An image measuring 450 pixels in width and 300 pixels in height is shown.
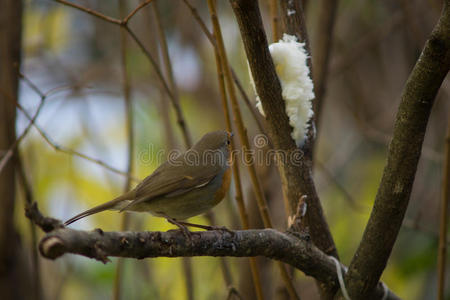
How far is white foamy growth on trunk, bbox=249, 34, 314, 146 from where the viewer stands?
2162 mm

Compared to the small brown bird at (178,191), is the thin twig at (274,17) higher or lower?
higher

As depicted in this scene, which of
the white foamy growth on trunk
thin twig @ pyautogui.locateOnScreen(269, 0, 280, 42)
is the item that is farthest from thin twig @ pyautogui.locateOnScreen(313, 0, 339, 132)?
the white foamy growth on trunk

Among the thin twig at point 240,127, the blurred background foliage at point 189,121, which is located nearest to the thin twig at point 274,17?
the thin twig at point 240,127

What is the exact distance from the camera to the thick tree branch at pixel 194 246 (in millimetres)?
1280

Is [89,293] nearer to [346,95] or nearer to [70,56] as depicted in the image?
[70,56]

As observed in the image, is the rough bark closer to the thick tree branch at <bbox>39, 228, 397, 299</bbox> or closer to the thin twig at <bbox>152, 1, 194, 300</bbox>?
the thick tree branch at <bbox>39, 228, 397, 299</bbox>

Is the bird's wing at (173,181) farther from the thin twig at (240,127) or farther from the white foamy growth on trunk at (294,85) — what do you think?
the white foamy growth on trunk at (294,85)

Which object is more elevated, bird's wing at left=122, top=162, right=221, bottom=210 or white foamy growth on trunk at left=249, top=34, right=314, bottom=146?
white foamy growth on trunk at left=249, top=34, right=314, bottom=146

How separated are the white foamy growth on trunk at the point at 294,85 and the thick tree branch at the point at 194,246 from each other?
0.56 m

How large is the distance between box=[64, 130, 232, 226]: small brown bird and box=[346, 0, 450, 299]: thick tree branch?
33.1 inches

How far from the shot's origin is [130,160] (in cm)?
304

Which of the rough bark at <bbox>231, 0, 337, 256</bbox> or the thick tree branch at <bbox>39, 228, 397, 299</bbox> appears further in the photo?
the rough bark at <bbox>231, 0, 337, 256</bbox>

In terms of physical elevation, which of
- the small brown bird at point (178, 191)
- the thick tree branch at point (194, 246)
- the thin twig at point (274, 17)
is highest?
the thin twig at point (274, 17)

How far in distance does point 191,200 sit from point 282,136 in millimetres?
620
